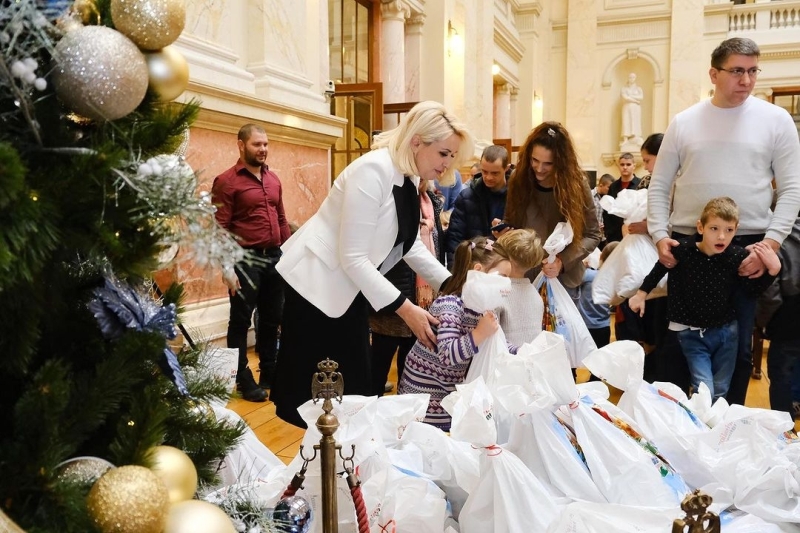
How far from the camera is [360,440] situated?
1.49 meters

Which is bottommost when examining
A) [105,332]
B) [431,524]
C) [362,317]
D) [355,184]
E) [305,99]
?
[431,524]

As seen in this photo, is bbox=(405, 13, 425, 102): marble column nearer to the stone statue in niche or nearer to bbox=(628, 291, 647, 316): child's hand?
bbox=(628, 291, 647, 316): child's hand

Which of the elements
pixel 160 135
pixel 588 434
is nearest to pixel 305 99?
pixel 588 434

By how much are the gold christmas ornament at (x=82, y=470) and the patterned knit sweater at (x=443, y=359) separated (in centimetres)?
156

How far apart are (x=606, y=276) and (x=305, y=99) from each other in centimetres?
287

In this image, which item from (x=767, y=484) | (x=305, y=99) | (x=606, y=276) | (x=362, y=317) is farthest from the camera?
(x=305, y=99)

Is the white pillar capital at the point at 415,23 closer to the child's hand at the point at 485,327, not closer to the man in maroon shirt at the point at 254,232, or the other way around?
the man in maroon shirt at the point at 254,232

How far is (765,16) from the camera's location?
44.1 ft

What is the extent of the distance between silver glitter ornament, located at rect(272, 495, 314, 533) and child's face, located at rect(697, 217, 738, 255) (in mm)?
2084

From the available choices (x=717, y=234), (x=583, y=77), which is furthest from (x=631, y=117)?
(x=717, y=234)

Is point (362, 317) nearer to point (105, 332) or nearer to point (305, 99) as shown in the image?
point (105, 332)

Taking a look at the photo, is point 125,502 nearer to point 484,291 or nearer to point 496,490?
point 496,490

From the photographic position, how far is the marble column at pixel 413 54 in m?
8.78

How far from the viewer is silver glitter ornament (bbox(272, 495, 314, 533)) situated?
1062 millimetres
